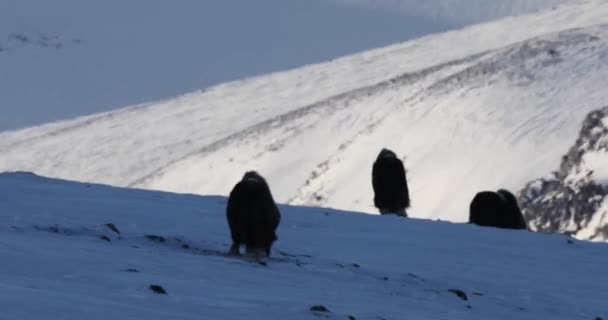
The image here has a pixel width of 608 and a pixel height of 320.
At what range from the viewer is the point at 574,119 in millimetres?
69562

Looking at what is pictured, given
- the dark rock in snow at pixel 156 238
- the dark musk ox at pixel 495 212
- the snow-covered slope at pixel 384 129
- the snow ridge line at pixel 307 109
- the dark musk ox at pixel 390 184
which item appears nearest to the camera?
the dark rock in snow at pixel 156 238

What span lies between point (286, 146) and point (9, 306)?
235 ft

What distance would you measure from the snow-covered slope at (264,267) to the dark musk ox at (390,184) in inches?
206

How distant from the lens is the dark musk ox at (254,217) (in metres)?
15.6

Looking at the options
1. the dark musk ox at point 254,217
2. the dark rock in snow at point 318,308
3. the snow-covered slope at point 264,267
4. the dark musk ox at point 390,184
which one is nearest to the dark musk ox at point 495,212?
the dark musk ox at point 390,184

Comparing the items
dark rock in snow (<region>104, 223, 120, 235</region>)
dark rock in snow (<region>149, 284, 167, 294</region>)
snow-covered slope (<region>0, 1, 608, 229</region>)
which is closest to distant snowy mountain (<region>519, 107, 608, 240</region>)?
snow-covered slope (<region>0, 1, 608, 229</region>)

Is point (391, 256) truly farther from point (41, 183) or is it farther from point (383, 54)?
A: point (383, 54)

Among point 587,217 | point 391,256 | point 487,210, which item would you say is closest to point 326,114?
point 587,217

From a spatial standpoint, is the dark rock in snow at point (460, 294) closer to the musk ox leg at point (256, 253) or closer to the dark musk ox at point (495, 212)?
the musk ox leg at point (256, 253)

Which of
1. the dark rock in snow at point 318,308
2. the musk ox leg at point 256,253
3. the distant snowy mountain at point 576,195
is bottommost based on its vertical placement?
the dark rock in snow at point 318,308

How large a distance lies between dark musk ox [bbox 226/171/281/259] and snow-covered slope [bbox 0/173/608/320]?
0.33 meters

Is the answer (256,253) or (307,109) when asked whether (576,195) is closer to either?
(307,109)

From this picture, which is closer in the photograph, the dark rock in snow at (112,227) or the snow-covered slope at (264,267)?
the snow-covered slope at (264,267)

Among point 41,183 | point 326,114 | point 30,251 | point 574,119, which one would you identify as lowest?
point 30,251
